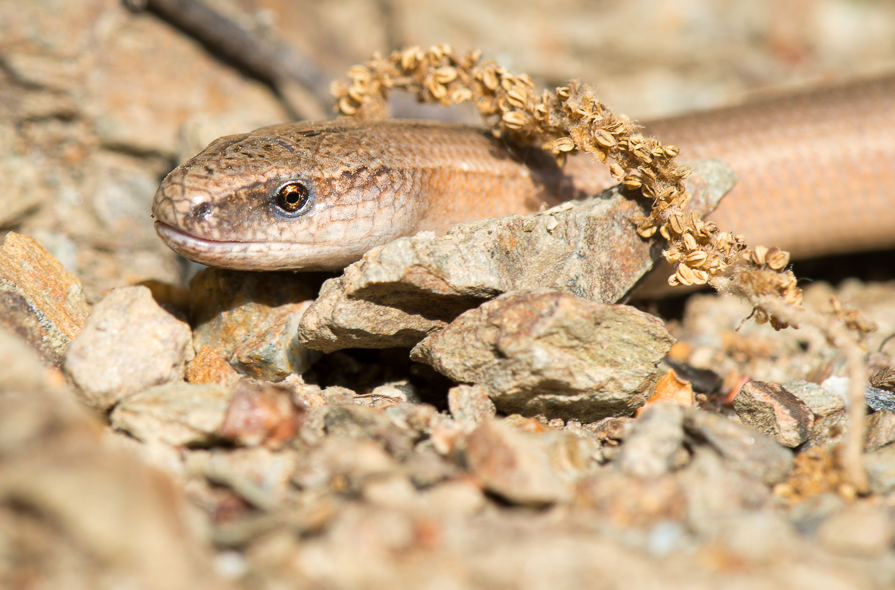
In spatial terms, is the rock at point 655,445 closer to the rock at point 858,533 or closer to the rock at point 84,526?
the rock at point 858,533

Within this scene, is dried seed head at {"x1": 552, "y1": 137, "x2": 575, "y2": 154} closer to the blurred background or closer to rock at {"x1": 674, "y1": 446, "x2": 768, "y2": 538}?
rock at {"x1": 674, "y1": 446, "x2": 768, "y2": 538}

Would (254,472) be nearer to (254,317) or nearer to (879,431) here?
(254,317)

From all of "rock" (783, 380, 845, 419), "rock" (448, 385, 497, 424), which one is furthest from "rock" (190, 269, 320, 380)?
"rock" (783, 380, 845, 419)

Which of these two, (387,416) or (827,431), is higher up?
(827,431)

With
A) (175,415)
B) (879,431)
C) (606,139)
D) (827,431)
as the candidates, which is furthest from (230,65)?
(879,431)

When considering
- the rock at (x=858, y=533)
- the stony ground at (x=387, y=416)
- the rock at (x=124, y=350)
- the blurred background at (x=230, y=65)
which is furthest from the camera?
the blurred background at (x=230, y=65)

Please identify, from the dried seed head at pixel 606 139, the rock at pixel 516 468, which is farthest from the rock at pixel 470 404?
the dried seed head at pixel 606 139
